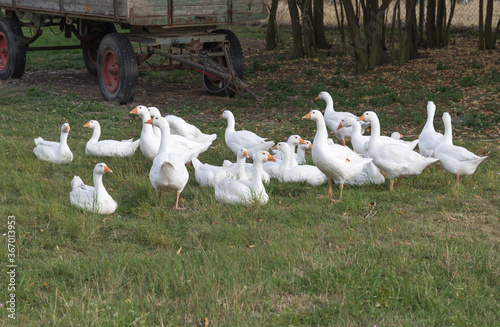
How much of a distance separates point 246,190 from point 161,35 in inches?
244

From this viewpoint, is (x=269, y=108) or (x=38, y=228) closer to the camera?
(x=38, y=228)

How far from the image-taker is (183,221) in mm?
5871

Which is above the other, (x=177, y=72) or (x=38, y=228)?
(x=177, y=72)

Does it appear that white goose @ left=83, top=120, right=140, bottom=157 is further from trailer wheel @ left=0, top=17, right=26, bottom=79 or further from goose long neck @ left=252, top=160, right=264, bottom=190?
trailer wheel @ left=0, top=17, right=26, bottom=79

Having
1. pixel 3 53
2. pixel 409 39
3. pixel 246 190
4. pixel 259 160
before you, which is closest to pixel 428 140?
pixel 259 160

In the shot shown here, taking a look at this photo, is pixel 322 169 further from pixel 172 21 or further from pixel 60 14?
pixel 60 14

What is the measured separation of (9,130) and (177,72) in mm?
6511

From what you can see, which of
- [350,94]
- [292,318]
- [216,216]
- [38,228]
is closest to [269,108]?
[350,94]

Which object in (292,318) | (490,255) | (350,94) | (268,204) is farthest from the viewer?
(350,94)

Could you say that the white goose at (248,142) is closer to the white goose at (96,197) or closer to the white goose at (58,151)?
the white goose at (58,151)

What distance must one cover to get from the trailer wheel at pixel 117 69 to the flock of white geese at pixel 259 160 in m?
3.14

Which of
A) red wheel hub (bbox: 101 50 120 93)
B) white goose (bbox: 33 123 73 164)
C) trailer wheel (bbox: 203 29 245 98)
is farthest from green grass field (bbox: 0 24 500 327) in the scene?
trailer wheel (bbox: 203 29 245 98)

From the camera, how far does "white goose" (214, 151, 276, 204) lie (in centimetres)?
615

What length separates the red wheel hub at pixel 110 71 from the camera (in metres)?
11.9
